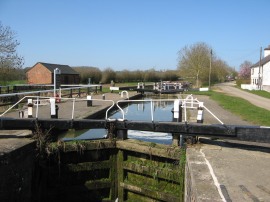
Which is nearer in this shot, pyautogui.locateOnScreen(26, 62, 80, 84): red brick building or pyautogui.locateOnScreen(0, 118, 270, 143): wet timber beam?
pyautogui.locateOnScreen(0, 118, 270, 143): wet timber beam

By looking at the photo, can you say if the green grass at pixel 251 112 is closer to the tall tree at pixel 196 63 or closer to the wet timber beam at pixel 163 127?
the wet timber beam at pixel 163 127

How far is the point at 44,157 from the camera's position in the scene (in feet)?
25.5

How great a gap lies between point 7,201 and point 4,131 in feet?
8.88

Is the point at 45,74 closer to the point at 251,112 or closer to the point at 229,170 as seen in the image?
the point at 251,112

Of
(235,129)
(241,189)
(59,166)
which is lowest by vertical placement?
(59,166)

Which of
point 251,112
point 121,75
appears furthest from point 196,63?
point 251,112

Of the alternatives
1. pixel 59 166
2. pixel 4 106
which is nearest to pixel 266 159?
pixel 59 166

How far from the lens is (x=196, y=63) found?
5100 cm

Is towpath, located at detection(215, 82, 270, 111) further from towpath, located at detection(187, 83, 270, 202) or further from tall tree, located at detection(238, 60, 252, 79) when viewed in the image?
tall tree, located at detection(238, 60, 252, 79)

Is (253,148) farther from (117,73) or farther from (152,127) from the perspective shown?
(117,73)

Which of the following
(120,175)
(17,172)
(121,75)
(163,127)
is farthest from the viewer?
(121,75)

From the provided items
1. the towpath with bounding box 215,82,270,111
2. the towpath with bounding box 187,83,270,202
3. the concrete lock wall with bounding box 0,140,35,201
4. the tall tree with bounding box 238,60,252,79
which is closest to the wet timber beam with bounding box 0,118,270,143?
the towpath with bounding box 187,83,270,202

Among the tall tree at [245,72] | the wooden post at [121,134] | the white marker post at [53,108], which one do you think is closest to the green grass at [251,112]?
the wooden post at [121,134]

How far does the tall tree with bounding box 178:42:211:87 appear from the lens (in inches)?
1994
